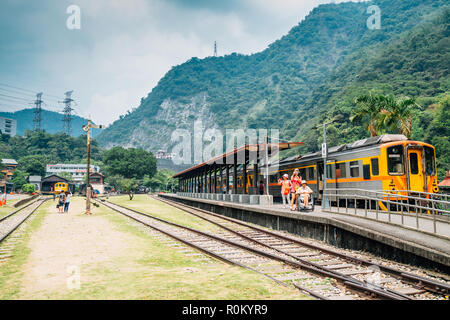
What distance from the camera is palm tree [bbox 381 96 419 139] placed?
24328 mm

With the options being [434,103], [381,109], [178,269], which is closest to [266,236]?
[178,269]

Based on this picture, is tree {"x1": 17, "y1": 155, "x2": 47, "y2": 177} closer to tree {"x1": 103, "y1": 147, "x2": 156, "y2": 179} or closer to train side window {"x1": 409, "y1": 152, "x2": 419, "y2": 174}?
tree {"x1": 103, "y1": 147, "x2": 156, "y2": 179}

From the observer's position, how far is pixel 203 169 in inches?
1235

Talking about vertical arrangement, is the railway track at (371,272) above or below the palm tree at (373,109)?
below

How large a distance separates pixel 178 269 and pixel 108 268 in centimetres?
154

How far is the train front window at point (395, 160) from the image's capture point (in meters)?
14.6

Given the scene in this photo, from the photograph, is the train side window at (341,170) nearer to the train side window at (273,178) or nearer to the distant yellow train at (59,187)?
the train side window at (273,178)

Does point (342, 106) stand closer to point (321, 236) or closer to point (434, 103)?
point (434, 103)

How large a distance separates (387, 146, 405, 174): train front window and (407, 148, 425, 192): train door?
0.39m

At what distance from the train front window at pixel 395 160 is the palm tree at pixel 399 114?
10862 mm

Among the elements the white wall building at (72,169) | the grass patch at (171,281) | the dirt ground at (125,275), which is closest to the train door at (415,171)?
the dirt ground at (125,275)

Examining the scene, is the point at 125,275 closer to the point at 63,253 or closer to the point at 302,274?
the point at 63,253

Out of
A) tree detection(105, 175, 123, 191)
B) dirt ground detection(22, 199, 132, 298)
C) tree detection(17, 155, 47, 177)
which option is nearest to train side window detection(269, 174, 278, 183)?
dirt ground detection(22, 199, 132, 298)

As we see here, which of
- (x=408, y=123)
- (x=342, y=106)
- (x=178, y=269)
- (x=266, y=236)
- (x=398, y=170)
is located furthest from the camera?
(x=342, y=106)
